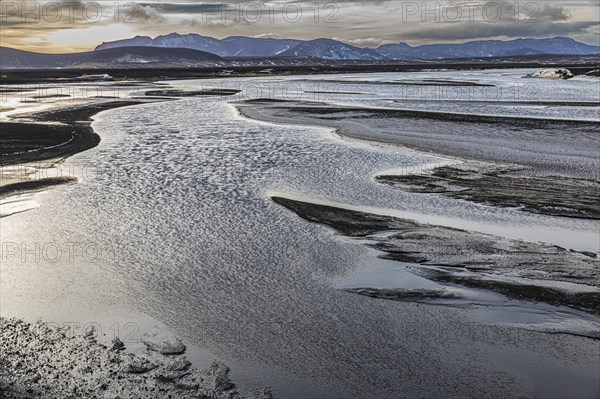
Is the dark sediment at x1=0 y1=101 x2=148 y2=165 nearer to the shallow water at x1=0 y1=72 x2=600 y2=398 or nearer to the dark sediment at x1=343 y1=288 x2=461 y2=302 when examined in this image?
the shallow water at x1=0 y1=72 x2=600 y2=398

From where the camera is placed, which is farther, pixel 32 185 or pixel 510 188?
pixel 32 185

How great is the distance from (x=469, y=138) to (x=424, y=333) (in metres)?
18.3

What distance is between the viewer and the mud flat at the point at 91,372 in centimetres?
633

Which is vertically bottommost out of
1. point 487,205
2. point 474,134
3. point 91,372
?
point 91,372

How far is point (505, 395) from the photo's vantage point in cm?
641

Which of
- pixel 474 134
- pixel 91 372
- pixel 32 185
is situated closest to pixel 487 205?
pixel 91 372

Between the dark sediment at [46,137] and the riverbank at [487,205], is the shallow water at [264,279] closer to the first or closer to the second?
the riverbank at [487,205]

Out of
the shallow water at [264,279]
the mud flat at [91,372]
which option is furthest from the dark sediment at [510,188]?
the mud flat at [91,372]

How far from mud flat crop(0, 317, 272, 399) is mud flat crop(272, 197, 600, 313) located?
3.45 metres

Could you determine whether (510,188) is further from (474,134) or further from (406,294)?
(474,134)

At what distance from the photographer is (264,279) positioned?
9789 mm

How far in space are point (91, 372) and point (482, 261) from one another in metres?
6.91

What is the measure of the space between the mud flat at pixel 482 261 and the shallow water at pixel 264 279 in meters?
0.64

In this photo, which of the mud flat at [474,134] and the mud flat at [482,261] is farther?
the mud flat at [474,134]
